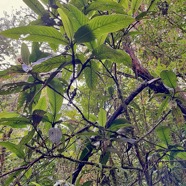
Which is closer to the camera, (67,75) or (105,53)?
(105,53)

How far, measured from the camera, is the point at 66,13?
599 mm

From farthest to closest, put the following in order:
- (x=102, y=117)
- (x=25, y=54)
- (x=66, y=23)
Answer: (x=102, y=117)
(x=25, y=54)
(x=66, y=23)

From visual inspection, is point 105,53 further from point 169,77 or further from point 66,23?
point 169,77

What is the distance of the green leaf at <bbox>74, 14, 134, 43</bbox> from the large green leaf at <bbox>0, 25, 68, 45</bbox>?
1.7 inches

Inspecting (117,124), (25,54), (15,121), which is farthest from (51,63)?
(117,124)

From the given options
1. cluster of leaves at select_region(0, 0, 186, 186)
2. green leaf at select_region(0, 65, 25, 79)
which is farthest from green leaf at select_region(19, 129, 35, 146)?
green leaf at select_region(0, 65, 25, 79)

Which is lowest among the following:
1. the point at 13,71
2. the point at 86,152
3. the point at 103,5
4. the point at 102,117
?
the point at 86,152

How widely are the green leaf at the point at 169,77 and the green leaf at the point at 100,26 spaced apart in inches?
9.9

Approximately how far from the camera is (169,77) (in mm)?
A: 786

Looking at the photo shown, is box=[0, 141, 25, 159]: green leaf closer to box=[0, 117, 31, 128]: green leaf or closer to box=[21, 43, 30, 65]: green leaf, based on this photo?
box=[0, 117, 31, 128]: green leaf

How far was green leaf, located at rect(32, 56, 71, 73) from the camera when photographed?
0.64 metres

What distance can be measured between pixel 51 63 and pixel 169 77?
36 cm

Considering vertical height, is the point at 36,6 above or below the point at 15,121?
above

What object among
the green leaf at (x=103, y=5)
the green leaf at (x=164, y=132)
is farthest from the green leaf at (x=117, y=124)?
the green leaf at (x=103, y=5)
